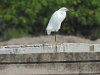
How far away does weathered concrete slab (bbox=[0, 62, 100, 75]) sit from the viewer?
3381mm

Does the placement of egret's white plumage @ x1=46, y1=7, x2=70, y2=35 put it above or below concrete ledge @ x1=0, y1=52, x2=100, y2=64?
above

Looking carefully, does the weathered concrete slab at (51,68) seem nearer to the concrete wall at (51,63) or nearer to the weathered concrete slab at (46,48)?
the concrete wall at (51,63)

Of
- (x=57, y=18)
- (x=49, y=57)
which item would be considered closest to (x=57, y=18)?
(x=57, y=18)

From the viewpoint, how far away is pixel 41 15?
13938 mm

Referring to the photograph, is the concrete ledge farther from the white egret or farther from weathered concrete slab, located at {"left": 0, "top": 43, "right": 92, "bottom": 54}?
the white egret

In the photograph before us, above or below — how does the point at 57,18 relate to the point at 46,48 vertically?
above

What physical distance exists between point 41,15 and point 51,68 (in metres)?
10.8

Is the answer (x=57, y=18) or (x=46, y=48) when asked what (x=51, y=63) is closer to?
(x=46, y=48)

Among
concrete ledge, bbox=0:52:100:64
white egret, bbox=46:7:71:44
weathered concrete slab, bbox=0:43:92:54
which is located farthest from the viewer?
white egret, bbox=46:7:71:44

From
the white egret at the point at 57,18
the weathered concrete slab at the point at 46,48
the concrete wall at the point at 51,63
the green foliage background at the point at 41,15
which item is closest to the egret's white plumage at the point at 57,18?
the white egret at the point at 57,18

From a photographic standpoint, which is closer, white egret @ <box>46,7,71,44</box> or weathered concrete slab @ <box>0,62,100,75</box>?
weathered concrete slab @ <box>0,62,100,75</box>

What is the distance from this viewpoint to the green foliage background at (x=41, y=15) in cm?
1261

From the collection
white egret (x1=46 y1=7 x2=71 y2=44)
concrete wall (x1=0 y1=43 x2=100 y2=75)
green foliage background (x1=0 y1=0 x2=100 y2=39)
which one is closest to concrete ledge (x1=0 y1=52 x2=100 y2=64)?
concrete wall (x1=0 y1=43 x2=100 y2=75)

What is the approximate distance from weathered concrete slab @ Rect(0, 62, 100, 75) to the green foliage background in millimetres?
9126
